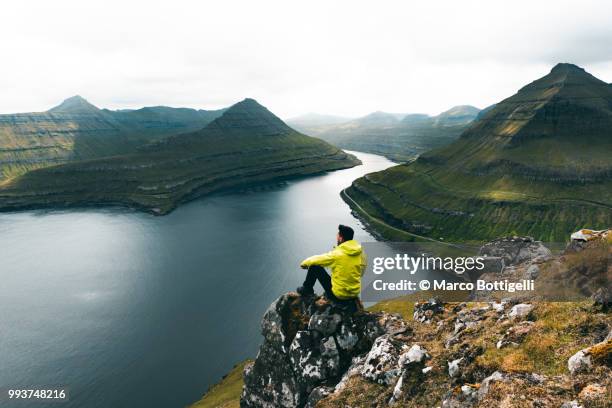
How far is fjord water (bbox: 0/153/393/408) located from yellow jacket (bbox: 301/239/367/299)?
80192 mm

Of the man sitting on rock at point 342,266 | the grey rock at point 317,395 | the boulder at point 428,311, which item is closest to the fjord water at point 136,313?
the grey rock at point 317,395

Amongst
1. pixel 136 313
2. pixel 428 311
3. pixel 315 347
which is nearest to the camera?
pixel 315 347

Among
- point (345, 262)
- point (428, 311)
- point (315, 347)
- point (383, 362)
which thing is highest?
point (345, 262)

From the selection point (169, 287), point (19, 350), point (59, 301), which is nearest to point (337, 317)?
point (19, 350)

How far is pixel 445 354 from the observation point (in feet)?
66.2

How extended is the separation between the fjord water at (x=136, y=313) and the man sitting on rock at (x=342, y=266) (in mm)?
78916

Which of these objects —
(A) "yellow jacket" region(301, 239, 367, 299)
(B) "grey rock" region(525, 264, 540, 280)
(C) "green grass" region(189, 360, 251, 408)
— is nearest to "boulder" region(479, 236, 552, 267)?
(B) "grey rock" region(525, 264, 540, 280)

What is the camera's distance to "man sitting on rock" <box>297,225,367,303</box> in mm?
22656

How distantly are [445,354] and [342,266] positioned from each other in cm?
774

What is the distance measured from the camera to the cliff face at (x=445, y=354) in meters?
15.1

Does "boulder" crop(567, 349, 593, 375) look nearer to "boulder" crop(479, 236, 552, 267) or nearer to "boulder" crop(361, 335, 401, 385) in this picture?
"boulder" crop(361, 335, 401, 385)

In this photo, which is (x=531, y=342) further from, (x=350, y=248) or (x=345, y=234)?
(x=345, y=234)

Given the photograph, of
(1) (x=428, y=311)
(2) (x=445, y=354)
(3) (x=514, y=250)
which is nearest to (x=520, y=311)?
(2) (x=445, y=354)

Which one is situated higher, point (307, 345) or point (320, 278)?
point (320, 278)
